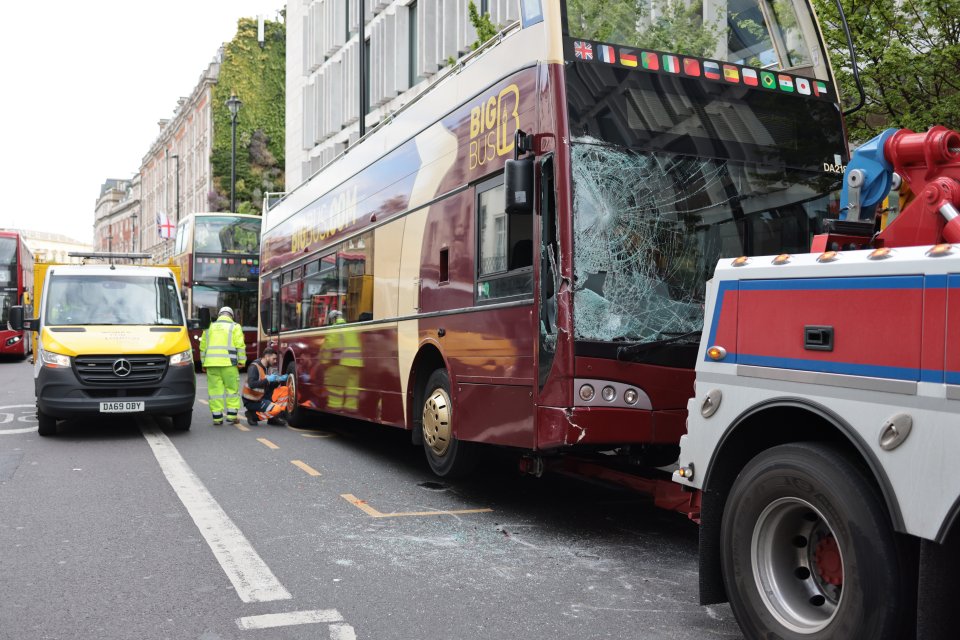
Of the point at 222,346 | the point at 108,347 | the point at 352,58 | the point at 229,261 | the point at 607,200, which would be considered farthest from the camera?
the point at 352,58

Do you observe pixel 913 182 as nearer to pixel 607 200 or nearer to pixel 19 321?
pixel 607 200

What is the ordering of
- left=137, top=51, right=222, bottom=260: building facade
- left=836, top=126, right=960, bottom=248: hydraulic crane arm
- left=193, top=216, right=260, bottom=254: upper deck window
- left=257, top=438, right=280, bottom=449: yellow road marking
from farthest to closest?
left=137, top=51, right=222, bottom=260: building facade, left=193, top=216, right=260, bottom=254: upper deck window, left=257, top=438, right=280, bottom=449: yellow road marking, left=836, top=126, right=960, bottom=248: hydraulic crane arm

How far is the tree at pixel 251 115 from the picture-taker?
5559 cm

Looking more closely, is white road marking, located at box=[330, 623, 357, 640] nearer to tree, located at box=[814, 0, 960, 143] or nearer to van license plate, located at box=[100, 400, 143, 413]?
tree, located at box=[814, 0, 960, 143]

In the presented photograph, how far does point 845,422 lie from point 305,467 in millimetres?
6935

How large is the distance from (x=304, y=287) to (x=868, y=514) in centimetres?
1036

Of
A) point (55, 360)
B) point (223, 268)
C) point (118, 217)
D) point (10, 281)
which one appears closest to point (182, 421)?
point (55, 360)

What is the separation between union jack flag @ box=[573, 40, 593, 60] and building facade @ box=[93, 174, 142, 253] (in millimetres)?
103875

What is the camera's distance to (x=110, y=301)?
13.0 m

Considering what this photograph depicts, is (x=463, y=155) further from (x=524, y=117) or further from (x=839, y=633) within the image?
(x=839, y=633)

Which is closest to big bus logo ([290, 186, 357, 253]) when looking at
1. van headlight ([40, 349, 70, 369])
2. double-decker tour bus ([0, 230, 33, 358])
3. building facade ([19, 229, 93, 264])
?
van headlight ([40, 349, 70, 369])

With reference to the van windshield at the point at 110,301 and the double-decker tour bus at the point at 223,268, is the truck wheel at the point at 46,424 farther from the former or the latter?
the double-decker tour bus at the point at 223,268

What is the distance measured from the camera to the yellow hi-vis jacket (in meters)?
13.5

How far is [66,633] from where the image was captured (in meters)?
4.34
